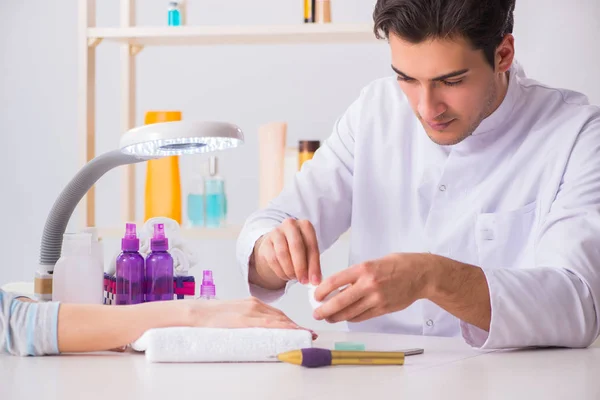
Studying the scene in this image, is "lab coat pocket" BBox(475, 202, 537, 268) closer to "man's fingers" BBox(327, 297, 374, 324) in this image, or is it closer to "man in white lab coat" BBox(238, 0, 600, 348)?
"man in white lab coat" BBox(238, 0, 600, 348)

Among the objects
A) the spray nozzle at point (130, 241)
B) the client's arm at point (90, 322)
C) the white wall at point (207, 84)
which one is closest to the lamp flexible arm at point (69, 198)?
the spray nozzle at point (130, 241)

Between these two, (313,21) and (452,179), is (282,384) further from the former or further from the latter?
(313,21)

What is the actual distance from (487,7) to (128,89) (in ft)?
4.65

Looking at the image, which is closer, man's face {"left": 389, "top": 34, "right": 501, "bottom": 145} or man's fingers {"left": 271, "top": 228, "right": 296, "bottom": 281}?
man's fingers {"left": 271, "top": 228, "right": 296, "bottom": 281}

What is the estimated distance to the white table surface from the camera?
0.94 m

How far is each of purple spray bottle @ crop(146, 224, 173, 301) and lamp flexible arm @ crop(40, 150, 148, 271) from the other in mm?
139

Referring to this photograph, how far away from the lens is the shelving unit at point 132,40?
2.43 m

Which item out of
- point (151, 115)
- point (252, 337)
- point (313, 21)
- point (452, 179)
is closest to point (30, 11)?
point (151, 115)

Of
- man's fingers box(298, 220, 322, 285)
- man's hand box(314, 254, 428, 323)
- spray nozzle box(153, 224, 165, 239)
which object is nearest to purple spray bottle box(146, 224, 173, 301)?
spray nozzle box(153, 224, 165, 239)

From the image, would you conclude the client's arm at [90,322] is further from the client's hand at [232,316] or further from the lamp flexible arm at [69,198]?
the lamp flexible arm at [69,198]

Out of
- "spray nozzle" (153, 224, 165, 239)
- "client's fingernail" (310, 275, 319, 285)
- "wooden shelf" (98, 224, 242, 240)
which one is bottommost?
"wooden shelf" (98, 224, 242, 240)

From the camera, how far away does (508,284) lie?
1278mm

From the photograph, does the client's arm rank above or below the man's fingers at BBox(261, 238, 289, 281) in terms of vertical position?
below

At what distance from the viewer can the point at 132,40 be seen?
2584 millimetres
